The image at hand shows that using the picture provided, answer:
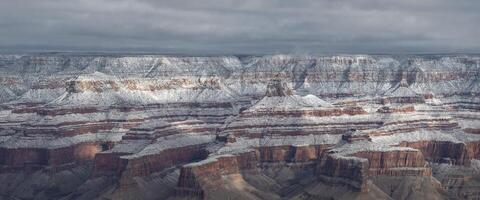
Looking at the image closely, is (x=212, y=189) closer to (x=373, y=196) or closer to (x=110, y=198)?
(x=110, y=198)

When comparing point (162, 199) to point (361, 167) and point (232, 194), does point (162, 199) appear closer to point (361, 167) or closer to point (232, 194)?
point (232, 194)

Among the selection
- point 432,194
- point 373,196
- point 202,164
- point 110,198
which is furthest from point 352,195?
point 110,198

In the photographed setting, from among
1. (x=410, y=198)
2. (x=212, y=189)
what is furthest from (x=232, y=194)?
(x=410, y=198)

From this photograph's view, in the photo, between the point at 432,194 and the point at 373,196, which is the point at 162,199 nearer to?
the point at 373,196

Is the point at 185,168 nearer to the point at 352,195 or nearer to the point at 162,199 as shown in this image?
the point at 162,199

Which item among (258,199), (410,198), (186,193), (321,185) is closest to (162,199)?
(186,193)
